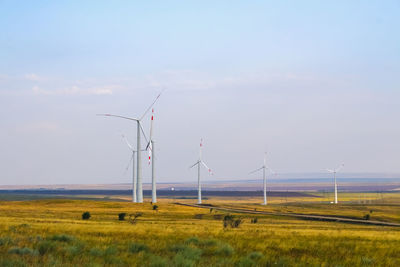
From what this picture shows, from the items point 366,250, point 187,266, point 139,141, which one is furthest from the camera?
point 139,141

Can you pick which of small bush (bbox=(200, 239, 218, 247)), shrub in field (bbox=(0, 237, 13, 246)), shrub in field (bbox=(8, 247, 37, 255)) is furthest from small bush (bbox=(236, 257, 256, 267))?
shrub in field (bbox=(0, 237, 13, 246))

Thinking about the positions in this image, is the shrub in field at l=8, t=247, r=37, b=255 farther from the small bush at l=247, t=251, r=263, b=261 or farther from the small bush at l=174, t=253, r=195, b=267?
the small bush at l=247, t=251, r=263, b=261

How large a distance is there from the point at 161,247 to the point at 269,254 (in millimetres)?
4945

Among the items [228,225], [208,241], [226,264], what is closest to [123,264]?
[226,264]

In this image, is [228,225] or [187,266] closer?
[187,266]

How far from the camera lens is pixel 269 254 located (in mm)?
22000

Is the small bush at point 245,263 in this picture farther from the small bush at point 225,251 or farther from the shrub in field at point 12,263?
the shrub in field at point 12,263

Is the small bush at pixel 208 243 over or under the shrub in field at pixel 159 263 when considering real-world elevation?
under

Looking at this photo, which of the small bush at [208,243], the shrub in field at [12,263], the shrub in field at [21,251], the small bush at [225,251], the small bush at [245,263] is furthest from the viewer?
the small bush at [208,243]

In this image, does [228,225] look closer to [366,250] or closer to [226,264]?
[366,250]

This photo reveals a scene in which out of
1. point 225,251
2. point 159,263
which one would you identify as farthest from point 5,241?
point 225,251

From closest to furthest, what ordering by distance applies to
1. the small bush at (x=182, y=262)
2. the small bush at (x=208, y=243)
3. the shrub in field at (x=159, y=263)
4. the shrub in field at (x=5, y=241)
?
the shrub in field at (x=159, y=263) → the small bush at (x=182, y=262) → the shrub in field at (x=5, y=241) → the small bush at (x=208, y=243)

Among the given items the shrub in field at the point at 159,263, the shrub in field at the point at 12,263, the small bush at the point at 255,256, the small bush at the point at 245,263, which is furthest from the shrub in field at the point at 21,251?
the small bush at the point at 255,256

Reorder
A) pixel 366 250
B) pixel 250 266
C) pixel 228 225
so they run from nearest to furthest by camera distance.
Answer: pixel 250 266 → pixel 366 250 → pixel 228 225
